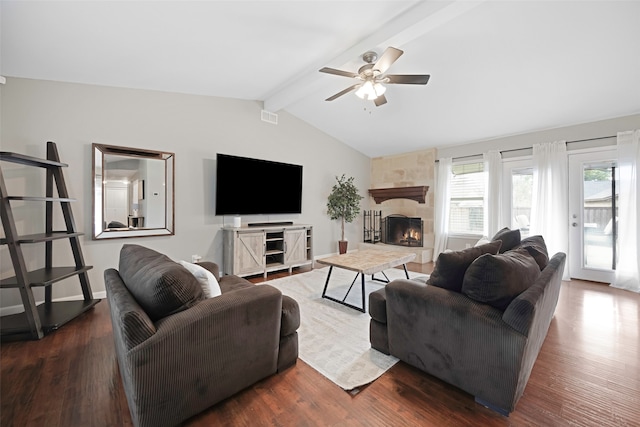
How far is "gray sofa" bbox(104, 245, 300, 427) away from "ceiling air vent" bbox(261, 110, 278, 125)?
3.45 meters

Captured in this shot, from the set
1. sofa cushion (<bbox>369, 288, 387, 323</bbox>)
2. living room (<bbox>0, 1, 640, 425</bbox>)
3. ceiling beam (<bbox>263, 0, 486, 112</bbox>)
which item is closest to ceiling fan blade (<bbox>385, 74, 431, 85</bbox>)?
ceiling beam (<bbox>263, 0, 486, 112</bbox>)

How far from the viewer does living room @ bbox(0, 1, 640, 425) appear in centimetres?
269

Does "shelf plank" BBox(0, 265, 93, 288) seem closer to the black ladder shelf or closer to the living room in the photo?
the black ladder shelf

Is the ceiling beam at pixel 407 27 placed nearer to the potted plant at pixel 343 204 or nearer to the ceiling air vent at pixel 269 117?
the ceiling air vent at pixel 269 117

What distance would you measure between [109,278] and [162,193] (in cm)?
216

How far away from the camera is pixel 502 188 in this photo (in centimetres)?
471

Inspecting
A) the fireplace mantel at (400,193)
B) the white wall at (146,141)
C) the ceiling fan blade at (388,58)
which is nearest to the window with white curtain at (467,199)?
the fireplace mantel at (400,193)

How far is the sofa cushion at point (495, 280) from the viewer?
1487mm

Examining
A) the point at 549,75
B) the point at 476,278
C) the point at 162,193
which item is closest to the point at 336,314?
the point at 476,278

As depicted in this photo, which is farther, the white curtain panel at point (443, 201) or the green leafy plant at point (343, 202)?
the green leafy plant at point (343, 202)

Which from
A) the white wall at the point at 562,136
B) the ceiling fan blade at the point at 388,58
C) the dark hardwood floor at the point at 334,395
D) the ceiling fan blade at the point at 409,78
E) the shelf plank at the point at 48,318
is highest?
the ceiling fan blade at the point at 388,58

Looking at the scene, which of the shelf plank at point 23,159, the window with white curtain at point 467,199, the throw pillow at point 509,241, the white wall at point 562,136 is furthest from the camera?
the window with white curtain at point 467,199

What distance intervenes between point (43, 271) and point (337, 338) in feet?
9.83

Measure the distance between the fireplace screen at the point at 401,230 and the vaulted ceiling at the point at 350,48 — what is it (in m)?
2.57
